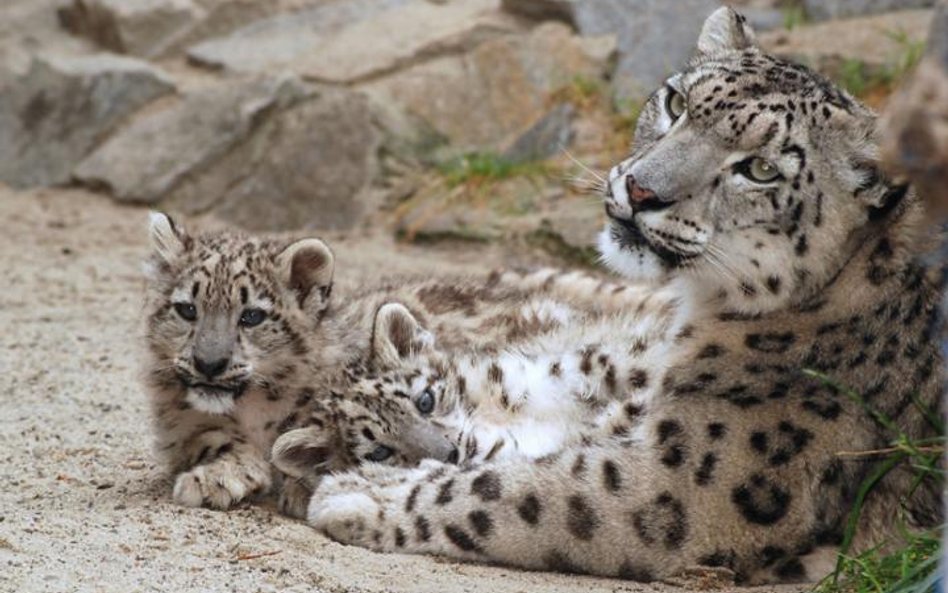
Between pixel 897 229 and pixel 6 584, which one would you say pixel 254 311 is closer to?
pixel 6 584

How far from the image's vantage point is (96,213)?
13844mm

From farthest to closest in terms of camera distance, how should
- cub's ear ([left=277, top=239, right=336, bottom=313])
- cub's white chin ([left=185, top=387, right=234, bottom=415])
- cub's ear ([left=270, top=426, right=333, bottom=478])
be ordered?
cub's ear ([left=277, top=239, right=336, bottom=313]) < cub's white chin ([left=185, top=387, right=234, bottom=415]) < cub's ear ([left=270, top=426, right=333, bottom=478])

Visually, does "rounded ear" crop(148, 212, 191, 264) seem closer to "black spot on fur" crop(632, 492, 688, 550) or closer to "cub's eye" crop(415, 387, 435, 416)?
"cub's eye" crop(415, 387, 435, 416)

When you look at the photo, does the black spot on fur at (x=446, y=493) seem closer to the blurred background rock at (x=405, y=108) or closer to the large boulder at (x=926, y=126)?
the large boulder at (x=926, y=126)

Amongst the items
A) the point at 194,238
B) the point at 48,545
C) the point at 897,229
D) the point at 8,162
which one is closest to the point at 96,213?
the point at 8,162

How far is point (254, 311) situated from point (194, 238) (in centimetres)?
64

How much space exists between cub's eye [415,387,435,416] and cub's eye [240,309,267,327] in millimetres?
833

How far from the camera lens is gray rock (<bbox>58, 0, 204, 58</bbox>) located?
606 inches

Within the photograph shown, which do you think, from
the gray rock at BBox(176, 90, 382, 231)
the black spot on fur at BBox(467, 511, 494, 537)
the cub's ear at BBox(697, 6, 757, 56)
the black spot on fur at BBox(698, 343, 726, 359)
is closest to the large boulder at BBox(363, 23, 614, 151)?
the gray rock at BBox(176, 90, 382, 231)

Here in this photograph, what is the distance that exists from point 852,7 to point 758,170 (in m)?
7.75

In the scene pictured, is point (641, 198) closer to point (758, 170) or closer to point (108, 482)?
point (758, 170)

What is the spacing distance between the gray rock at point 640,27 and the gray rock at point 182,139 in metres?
2.40

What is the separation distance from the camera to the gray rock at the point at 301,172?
1357 cm

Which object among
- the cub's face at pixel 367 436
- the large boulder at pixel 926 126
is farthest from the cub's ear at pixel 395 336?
the large boulder at pixel 926 126
